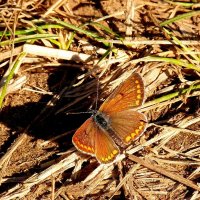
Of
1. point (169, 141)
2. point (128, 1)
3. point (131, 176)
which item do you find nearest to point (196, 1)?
point (128, 1)

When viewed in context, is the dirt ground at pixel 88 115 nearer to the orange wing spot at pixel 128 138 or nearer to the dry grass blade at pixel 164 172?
the dry grass blade at pixel 164 172

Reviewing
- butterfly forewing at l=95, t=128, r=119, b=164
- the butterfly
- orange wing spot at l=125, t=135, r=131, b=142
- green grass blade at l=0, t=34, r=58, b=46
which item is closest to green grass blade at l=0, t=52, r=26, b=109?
green grass blade at l=0, t=34, r=58, b=46

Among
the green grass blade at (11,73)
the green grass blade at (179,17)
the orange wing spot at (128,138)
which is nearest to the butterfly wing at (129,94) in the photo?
the orange wing spot at (128,138)

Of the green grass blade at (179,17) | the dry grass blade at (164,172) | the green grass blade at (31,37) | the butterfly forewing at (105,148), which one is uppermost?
the green grass blade at (179,17)

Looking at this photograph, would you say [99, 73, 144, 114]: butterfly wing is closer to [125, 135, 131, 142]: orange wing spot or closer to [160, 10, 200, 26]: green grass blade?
[125, 135, 131, 142]: orange wing spot

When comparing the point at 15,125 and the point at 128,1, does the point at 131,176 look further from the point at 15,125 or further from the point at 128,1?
the point at 128,1

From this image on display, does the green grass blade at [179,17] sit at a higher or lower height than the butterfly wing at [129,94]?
higher
